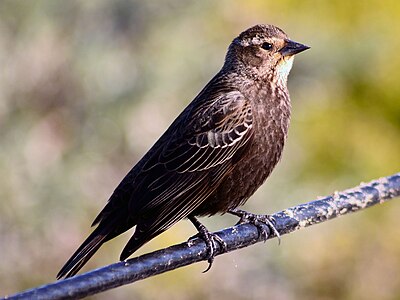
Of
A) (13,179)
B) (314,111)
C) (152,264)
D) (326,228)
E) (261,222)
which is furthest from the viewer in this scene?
(314,111)

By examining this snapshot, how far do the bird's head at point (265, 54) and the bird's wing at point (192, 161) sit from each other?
0.99 feet

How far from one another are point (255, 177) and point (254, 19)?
4.01 m

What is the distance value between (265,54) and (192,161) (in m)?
0.86

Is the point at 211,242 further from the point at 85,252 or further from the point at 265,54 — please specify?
the point at 265,54

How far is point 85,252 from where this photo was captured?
4691mm

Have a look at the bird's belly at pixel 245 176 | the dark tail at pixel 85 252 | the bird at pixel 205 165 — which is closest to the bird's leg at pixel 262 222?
the bird at pixel 205 165

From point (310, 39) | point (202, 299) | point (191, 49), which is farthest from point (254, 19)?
point (202, 299)

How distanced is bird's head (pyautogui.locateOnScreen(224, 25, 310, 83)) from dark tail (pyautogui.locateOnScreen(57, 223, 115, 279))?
47.6 inches

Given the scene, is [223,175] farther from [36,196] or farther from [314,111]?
[314,111]

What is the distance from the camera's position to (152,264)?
344 centimetres

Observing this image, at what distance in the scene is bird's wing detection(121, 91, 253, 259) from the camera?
15.6 ft

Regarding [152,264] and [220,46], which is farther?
[220,46]

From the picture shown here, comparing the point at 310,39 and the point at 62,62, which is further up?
the point at 62,62

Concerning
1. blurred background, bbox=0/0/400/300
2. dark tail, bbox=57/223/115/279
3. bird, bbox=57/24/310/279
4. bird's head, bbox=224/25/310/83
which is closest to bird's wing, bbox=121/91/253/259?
bird, bbox=57/24/310/279
